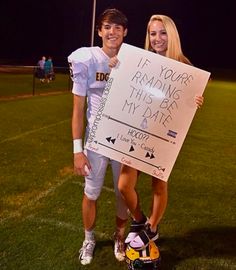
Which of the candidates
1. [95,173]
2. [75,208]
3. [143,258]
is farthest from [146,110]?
[75,208]

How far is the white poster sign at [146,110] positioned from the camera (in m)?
3.38

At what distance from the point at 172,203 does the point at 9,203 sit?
1890 mm

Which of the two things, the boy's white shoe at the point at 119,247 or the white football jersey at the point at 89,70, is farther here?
the boy's white shoe at the point at 119,247

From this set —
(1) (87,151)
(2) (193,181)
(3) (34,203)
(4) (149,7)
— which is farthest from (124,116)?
(4) (149,7)

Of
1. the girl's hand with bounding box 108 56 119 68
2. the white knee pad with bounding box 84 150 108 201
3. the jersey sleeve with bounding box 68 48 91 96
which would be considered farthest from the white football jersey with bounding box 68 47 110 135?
the white knee pad with bounding box 84 150 108 201

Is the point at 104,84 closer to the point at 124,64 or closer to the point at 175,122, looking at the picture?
the point at 124,64

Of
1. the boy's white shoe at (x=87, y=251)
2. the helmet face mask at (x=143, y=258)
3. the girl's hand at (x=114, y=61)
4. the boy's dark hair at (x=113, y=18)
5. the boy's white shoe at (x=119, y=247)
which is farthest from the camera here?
the boy's white shoe at (x=119, y=247)

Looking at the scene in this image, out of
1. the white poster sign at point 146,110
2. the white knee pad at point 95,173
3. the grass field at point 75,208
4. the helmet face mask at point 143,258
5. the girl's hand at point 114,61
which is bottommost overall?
the grass field at point 75,208

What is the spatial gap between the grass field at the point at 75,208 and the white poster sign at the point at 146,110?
1033 millimetres

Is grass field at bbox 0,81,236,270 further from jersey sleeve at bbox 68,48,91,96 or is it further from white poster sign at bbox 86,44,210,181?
jersey sleeve at bbox 68,48,91,96

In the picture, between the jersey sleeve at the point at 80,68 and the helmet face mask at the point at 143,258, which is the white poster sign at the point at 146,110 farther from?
the helmet face mask at the point at 143,258

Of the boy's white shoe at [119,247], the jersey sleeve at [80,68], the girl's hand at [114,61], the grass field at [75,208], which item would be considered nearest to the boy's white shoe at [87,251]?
the grass field at [75,208]

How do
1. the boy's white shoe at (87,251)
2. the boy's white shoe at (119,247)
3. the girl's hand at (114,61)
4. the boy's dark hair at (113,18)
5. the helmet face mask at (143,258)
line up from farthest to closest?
the boy's white shoe at (119,247), the boy's white shoe at (87,251), the helmet face mask at (143,258), the boy's dark hair at (113,18), the girl's hand at (114,61)

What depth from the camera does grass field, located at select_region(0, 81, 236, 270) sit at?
4.03 meters
